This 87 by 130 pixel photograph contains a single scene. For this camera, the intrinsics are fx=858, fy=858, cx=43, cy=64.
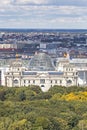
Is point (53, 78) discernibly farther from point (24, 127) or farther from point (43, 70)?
point (24, 127)

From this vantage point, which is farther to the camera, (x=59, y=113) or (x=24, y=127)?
(x=59, y=113)

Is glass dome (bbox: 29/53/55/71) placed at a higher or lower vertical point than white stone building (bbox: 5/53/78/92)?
higher

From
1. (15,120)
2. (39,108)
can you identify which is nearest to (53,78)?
(39,108)

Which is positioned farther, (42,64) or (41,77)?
(42,64)

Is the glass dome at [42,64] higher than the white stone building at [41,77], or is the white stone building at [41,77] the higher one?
the glass dome at [42,64]

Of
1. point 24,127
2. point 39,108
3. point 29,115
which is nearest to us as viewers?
point 24,127

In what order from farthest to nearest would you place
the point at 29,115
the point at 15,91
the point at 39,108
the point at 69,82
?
the point at 69,82 < the point at 15,91 < the point at 39,108 < the point at 29,115

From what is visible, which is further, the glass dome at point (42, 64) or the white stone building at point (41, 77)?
the glass dome at point (42, 64)

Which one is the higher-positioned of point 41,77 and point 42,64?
point 42,64

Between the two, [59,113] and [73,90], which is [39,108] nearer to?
[59,113]

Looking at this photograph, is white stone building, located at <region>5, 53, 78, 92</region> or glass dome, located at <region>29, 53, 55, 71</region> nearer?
white stone building, located at <region>5, 53, 78, 92</region>
